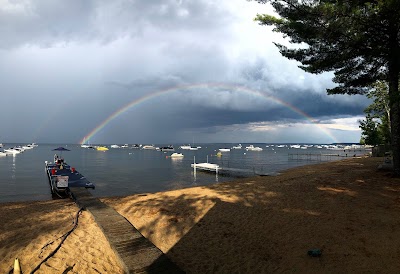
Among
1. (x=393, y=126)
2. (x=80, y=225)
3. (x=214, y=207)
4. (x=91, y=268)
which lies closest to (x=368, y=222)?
(x=214, y=207)

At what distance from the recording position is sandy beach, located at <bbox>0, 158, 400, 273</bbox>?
7312mm

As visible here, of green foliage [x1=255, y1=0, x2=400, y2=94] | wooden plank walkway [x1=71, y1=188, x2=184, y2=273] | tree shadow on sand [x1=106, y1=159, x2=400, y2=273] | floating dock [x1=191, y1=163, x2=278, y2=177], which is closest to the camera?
wooden plank walkway [x1=71, y1=188, x2=184, y2=273]

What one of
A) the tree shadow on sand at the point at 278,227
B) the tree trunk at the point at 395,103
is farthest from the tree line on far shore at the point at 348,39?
the tree shadow on sand at the point at 278,227

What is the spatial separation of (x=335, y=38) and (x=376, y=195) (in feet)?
29.3

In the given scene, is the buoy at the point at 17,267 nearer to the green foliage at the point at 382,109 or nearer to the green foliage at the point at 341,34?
the green foliage at the point at 341,34

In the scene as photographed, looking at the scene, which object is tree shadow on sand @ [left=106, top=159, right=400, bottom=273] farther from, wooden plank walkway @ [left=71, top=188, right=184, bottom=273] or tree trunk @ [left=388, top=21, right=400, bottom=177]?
tree trunk @ [left=388, top=21, right=400, bottom=177]

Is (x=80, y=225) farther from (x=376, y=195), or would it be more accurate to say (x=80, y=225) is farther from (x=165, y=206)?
(x=376, y=195)

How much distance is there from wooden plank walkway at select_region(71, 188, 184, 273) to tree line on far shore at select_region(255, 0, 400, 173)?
13.3 metres

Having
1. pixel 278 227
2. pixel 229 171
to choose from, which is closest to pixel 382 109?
pixel 229 171

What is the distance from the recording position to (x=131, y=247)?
25.3 ft

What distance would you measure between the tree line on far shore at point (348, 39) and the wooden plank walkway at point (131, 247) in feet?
43.6

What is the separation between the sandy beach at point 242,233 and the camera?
24.0 ft

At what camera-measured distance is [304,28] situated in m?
14.0

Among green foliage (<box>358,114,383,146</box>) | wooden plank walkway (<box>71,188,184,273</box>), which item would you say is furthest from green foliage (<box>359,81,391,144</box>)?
wooden plank walkway (<box>71,188,184,273</box>)
